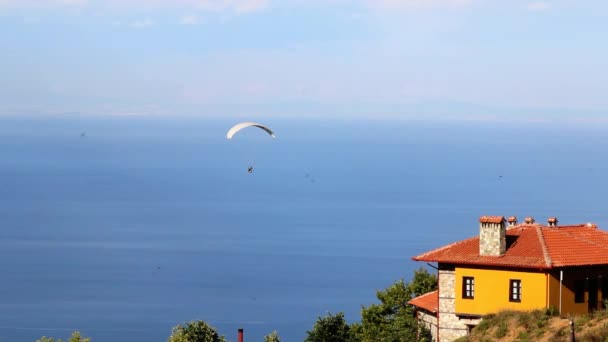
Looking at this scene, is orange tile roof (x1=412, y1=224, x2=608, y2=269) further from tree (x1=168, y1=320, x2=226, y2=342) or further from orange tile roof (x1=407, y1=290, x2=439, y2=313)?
tree (x1=168, y1=320, x2=226, y2=342)

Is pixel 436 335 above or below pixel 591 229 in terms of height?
below

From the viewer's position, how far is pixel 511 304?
150 feet

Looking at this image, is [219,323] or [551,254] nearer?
[551,254]

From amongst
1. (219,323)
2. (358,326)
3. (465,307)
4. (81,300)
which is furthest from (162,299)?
(465,307)

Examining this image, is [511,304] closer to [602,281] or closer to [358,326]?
[602,281]

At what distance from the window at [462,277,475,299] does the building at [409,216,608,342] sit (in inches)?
1.6

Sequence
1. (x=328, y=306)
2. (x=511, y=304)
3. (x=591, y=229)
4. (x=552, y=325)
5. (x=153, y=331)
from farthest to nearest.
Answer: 1. (x=328, y=306)
2. (x=153, y=331)
3. (x=591, y=229)
4. (x=511, y=304)
5. (x=552, y=325)

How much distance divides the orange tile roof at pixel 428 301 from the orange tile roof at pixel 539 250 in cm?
225

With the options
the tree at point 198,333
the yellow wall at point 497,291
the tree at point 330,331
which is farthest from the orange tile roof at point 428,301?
the tree at point 198,333

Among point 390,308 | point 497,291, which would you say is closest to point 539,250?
point 497,291

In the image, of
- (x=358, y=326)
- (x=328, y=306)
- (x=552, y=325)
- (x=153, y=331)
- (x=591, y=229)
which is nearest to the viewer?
(x=552, y=325)

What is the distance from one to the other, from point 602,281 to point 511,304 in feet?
12.9

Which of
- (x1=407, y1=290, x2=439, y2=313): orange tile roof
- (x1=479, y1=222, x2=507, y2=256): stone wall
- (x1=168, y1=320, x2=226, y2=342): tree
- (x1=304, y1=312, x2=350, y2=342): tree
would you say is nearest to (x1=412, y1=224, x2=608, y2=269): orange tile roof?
(x1=479, y1=222, x2=507, y2=256): stone wall

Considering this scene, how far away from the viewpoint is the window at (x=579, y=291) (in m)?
45.7
